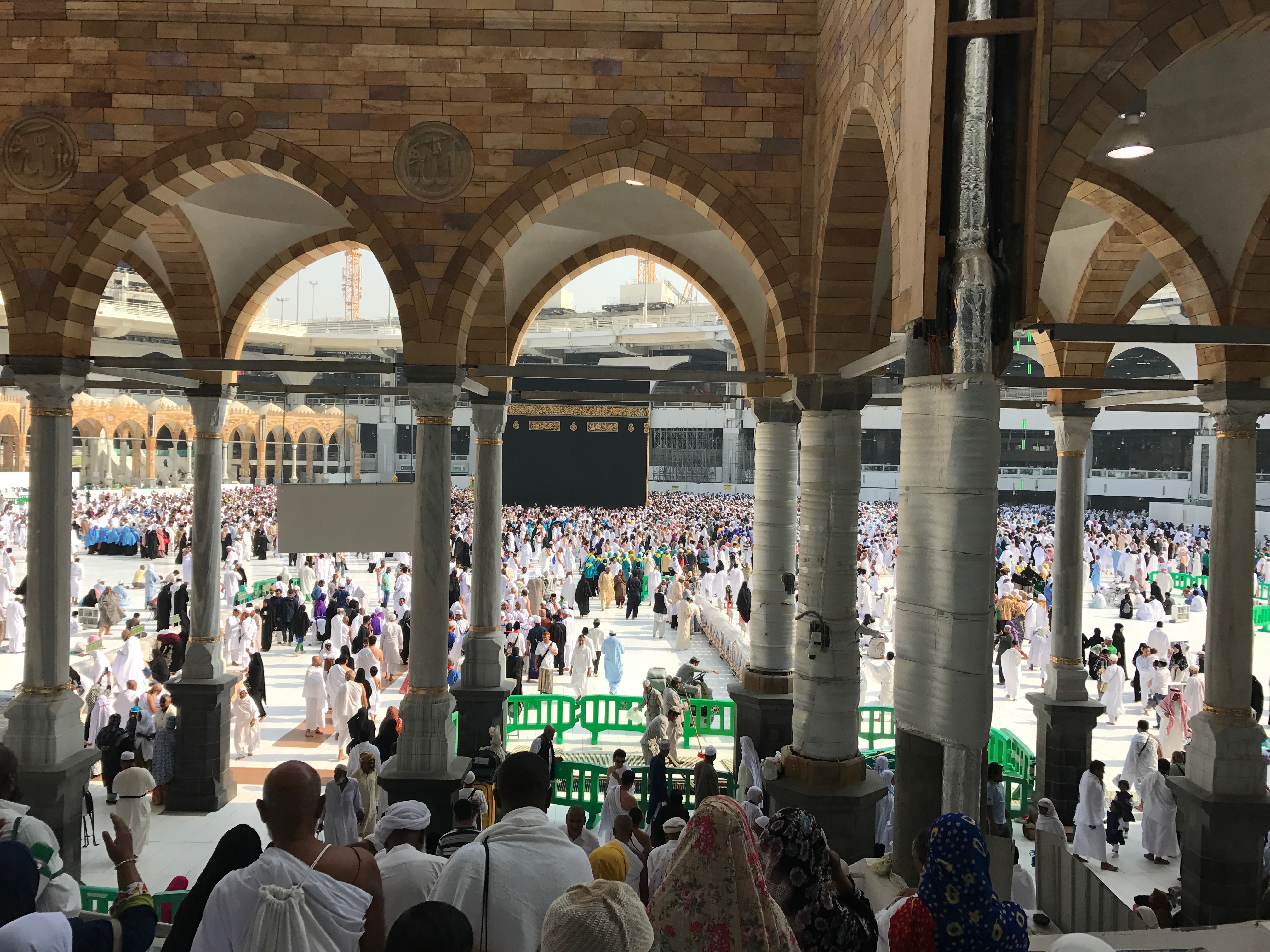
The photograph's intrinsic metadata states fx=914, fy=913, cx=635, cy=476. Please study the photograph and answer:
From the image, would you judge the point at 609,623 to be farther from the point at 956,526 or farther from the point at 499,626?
the point at 956,526

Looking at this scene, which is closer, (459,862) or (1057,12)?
(459,862)

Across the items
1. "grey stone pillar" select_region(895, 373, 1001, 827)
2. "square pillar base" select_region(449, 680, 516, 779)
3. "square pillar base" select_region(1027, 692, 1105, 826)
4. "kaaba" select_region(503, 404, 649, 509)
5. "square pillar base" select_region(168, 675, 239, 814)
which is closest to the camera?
"grey stone pillar" select_region(895, 373, 1001, 827)

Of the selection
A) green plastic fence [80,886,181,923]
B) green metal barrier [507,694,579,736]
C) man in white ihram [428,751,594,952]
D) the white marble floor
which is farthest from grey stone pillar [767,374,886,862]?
man in white ihram [428,751,594,952]

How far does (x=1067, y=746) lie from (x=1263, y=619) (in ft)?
34.1

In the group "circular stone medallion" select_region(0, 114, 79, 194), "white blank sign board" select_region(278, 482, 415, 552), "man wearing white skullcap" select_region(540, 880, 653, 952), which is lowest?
"man wearing white skullcap" select_region(540, 880, 653, 952)

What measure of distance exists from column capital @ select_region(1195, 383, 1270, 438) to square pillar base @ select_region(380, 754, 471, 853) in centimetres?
609

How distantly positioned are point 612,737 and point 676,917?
7880mm

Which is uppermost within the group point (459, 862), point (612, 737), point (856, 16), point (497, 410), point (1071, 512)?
point (856, 16)

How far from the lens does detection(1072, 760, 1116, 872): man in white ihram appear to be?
677 cm

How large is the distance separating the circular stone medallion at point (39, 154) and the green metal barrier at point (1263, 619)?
58.8 ft

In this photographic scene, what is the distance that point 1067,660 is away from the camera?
8.60m

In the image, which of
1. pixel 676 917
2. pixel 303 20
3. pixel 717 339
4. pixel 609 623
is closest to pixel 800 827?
pixel 676 917

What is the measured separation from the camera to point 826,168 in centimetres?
606

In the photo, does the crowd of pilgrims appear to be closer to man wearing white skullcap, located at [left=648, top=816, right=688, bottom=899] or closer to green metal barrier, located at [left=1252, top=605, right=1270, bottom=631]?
man wearing white skullcap, located at [left=648, top=816, right=688, bottom=899]
